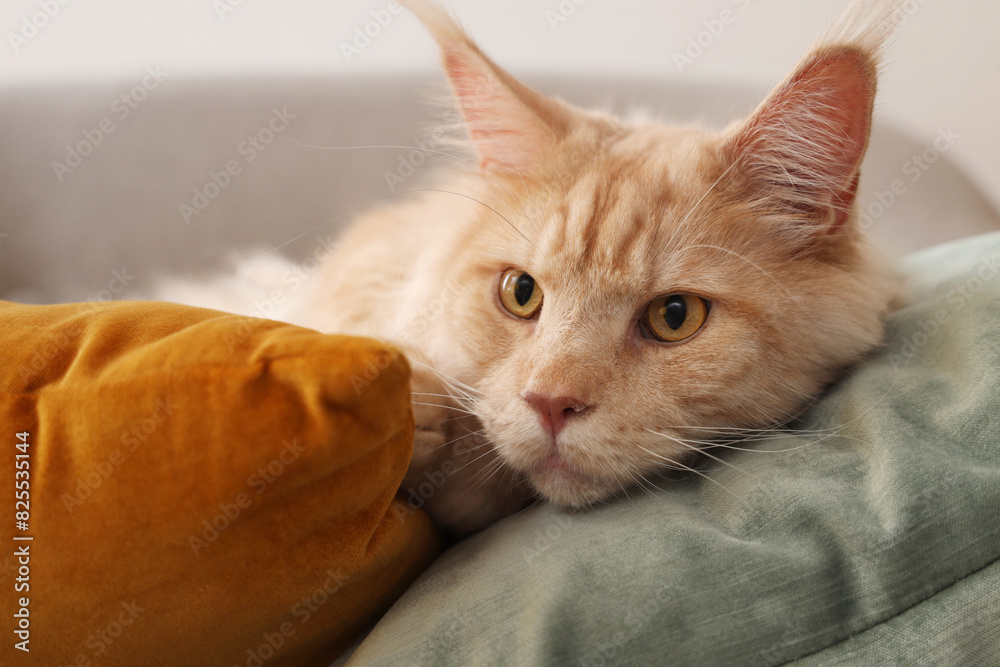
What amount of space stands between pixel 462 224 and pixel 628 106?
1422 mm

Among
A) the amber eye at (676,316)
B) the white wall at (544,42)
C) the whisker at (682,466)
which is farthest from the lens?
the white wall at (544,42)

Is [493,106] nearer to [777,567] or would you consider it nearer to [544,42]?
[777,567]

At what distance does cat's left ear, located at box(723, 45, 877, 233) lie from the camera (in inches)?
40.5

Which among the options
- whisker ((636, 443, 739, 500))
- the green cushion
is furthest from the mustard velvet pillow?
whisker ((636, 443, 739, 500))

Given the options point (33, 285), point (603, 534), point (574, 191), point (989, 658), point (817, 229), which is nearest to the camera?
point (989, 658)

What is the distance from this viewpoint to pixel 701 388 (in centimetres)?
104

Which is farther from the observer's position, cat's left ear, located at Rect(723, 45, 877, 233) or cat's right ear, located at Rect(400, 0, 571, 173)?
cat's right ear, located at Rect(400, 0, 571, 173)

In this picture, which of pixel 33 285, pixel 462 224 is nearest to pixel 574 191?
pixel 462 224

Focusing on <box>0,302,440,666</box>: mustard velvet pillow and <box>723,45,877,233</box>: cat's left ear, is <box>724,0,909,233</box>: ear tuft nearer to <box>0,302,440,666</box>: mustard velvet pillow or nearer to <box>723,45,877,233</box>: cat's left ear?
<box>723,45,877,233</box>: cat's left ear

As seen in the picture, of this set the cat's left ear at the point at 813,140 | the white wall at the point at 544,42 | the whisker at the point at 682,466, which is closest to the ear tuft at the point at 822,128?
the cat's left ear at the point at 813,140

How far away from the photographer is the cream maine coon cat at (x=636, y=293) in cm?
103

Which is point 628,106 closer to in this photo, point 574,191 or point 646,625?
point 574,191

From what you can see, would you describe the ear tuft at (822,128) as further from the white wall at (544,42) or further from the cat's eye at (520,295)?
the white wall at (544,42)

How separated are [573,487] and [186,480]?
576 mm
